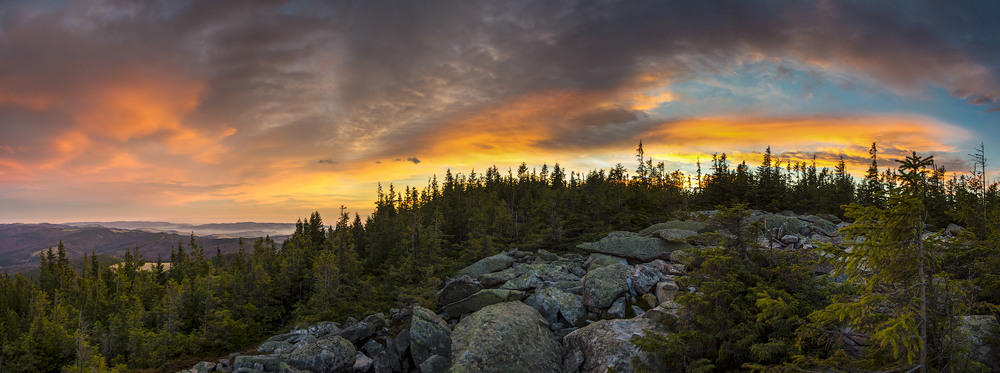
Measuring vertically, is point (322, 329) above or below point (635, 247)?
below

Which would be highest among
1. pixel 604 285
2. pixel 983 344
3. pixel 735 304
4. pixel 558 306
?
pixel 735 304

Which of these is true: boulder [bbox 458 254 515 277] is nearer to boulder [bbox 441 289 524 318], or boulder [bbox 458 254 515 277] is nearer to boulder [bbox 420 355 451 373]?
boulder [bbox 441 289 524 318]

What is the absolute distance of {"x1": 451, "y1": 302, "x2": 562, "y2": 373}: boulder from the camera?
1514cm

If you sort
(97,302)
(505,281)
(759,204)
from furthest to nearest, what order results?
(97,302), (759,204), (505,281)

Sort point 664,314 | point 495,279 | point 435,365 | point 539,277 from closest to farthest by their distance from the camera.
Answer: point 664,314 < point 435,365 < point 539,277 < point 495,279

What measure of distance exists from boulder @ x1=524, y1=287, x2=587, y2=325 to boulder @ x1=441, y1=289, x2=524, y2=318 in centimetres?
130

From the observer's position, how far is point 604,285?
21547 mm

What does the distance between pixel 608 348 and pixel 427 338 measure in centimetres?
849

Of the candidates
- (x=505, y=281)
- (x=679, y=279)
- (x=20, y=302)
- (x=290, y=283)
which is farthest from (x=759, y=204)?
(x=20, y=302)

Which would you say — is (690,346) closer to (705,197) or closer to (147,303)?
(705,197)

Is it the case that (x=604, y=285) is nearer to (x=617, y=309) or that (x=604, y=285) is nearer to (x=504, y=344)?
(x=617, y=309)

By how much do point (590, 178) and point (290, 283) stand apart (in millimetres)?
57206

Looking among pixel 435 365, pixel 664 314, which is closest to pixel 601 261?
pixel 664 314

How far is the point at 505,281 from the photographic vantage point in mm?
27469
